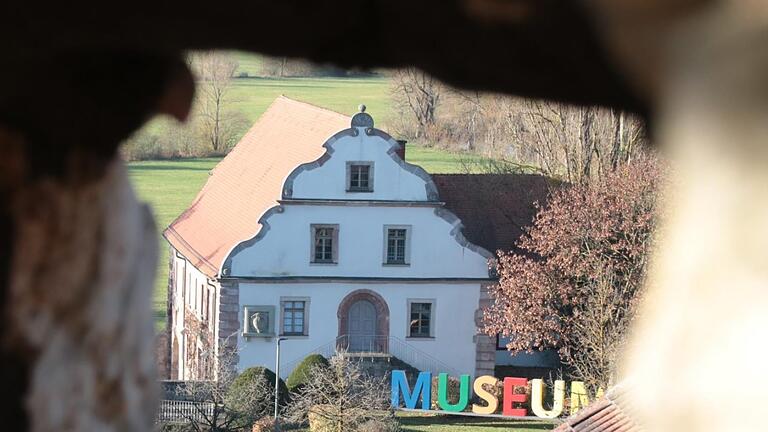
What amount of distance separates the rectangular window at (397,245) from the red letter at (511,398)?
4.40 metres

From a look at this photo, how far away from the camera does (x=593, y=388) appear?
26656mm

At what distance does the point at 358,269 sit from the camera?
30.7 meters

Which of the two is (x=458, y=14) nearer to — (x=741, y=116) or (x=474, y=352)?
(x=741, y=116)

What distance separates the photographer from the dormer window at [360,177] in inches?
1195

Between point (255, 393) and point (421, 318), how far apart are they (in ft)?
23.1

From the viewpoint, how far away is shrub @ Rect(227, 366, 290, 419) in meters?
25.1

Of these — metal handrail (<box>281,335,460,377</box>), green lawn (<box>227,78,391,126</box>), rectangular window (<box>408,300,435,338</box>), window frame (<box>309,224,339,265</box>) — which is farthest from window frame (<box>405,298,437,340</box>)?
green lawn (<box>227,78,391,126</box>)

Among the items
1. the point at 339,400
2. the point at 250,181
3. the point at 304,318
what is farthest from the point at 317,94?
the point at 339,400

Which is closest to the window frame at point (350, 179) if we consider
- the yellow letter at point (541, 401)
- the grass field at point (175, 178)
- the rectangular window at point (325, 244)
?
the rectangular window at point (325, 244)

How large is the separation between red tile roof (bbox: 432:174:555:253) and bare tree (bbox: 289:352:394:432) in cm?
765

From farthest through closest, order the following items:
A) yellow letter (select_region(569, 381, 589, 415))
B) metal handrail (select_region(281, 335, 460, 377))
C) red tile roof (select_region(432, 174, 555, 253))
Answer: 1. red tile roof (select_region(432, 174, 555, 253))
2. metal handrail (select_region(281, 335, 460, 377))
3. yellow letter (select_region(569, 381, 589, 415))

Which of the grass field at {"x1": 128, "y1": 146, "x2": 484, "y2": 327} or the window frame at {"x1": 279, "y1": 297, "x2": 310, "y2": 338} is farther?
the grass field at {"x1": 128, "y1": 146, "x2": 484, "y2": 327}

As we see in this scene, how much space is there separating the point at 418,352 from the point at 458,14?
30.0m

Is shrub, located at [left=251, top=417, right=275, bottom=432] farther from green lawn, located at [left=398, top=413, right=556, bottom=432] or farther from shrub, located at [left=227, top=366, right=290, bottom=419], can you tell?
green lawn, located at [left=398, top=413, right=556, bottom=432]
